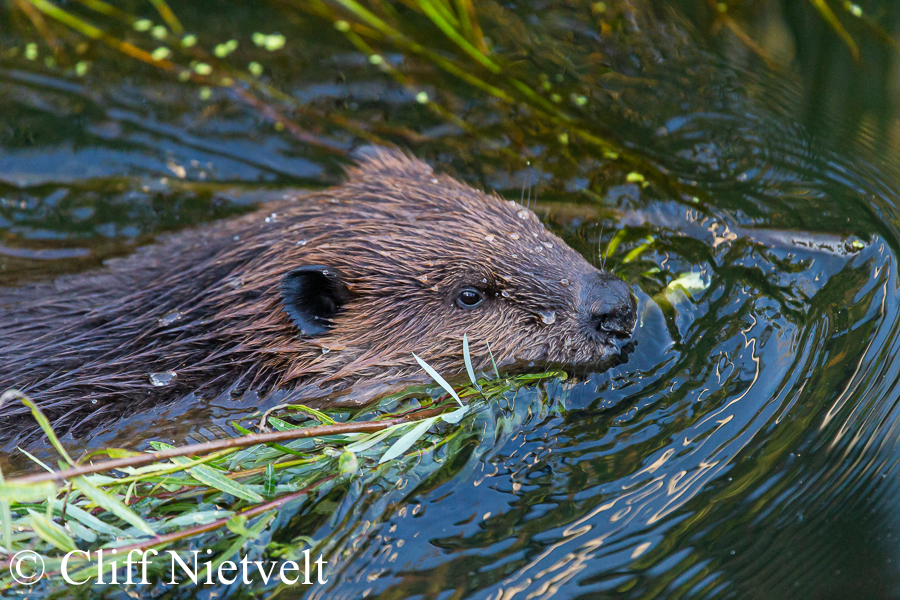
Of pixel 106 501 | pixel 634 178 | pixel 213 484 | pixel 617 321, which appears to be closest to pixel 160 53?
pixel 634 178

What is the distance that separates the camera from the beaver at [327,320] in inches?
130

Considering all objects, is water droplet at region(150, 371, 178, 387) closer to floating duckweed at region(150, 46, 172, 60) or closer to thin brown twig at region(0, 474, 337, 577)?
thin brown twig at region(0, 474, 337, 577)

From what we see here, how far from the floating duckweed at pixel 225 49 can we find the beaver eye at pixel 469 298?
3.17 m

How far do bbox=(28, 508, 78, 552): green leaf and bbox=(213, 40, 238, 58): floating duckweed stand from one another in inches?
158

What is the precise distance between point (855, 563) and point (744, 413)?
647 mm

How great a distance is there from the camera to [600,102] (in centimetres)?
487

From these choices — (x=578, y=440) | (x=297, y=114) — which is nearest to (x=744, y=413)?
(x=578, y=440)

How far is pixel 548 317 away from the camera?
328 centimetres

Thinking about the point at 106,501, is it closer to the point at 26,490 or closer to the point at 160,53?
the point at 26,490

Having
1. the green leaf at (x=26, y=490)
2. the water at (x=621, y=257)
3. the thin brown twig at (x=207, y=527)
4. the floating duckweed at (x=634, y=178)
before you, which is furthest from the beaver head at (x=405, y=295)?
the green leaf at (x=26, y=490)

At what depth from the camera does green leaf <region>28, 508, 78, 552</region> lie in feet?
6.94

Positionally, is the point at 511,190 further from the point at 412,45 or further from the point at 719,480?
the point at 719,480

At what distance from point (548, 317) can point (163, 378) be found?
5.29ft

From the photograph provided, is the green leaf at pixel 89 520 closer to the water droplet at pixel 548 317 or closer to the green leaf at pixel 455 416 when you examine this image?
the green leaf at pixel 455 416
